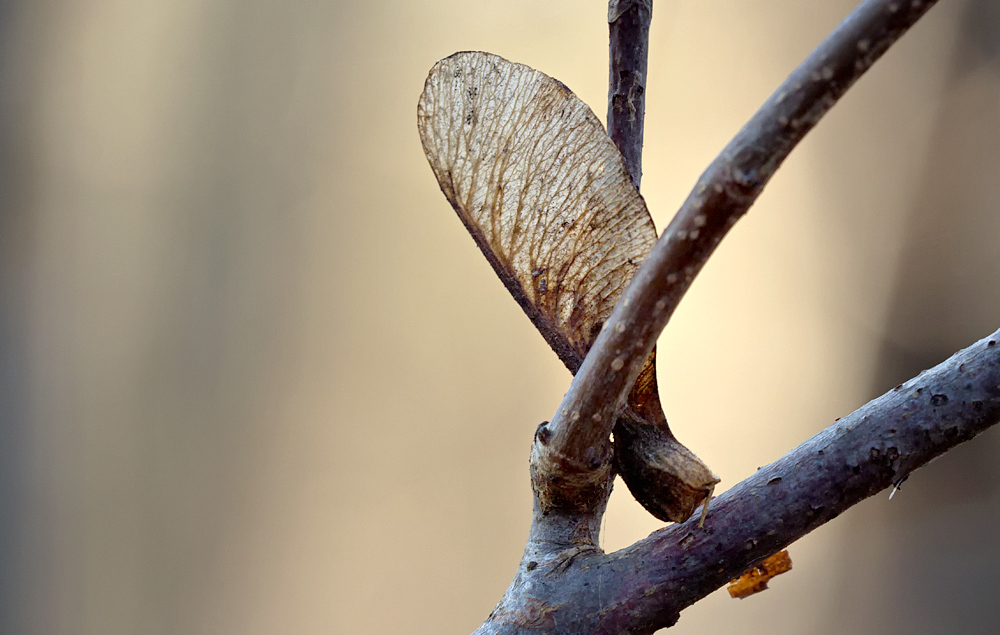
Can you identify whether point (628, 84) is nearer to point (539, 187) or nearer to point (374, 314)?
point (539, 187)

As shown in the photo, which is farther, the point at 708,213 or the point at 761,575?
the point at 761,575

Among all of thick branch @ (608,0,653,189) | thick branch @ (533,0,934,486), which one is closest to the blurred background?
thick branch @ (608,0,653,189)

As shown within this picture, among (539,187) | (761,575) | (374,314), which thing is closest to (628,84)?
(539,187)

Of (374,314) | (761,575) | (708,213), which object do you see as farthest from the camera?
(374,314)

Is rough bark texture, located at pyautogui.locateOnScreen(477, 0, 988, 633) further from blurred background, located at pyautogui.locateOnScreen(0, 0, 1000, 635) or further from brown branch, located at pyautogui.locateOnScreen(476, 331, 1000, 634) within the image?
blurred background, located at pyautogui.locateOnScreen(0, 0, 1000, 635)

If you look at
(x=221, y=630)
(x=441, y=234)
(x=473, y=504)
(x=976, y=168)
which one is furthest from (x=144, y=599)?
(x=976, y=168)

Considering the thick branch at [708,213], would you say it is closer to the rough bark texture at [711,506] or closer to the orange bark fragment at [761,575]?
the rough bark texture at [711,506]

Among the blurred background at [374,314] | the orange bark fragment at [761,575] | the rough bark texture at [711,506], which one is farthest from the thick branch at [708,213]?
the blurred background at [374,314]

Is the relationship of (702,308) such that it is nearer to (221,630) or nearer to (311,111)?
(311,111)
